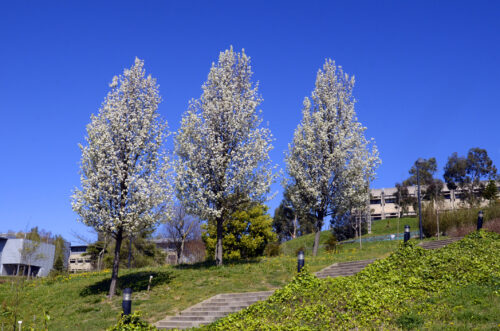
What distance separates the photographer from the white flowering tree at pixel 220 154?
21984 millimetres

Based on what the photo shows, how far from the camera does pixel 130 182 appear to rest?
18.5m

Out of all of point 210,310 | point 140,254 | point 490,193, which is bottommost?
point 210,310

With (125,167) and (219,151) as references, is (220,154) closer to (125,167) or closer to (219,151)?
(219,151)

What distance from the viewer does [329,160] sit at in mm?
26969

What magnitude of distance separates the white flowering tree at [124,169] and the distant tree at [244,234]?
16.9m

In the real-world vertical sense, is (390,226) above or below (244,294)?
above

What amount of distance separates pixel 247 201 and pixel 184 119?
5.54m

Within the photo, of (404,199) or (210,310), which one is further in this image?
(404,199)

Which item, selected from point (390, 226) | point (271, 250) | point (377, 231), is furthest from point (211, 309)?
point (390, 226)

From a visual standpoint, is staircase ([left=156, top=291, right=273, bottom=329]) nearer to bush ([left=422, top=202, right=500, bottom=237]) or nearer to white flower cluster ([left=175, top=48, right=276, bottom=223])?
white flower cluster ([left=175, top=48, right=276, bottom=223])

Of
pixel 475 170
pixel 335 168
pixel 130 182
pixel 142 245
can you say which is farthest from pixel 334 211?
pixel 475 170

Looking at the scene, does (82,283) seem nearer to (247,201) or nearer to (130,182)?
(130,182)

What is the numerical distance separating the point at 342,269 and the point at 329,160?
9796mm

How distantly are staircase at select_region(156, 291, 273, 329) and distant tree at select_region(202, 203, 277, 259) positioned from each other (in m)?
19.5
